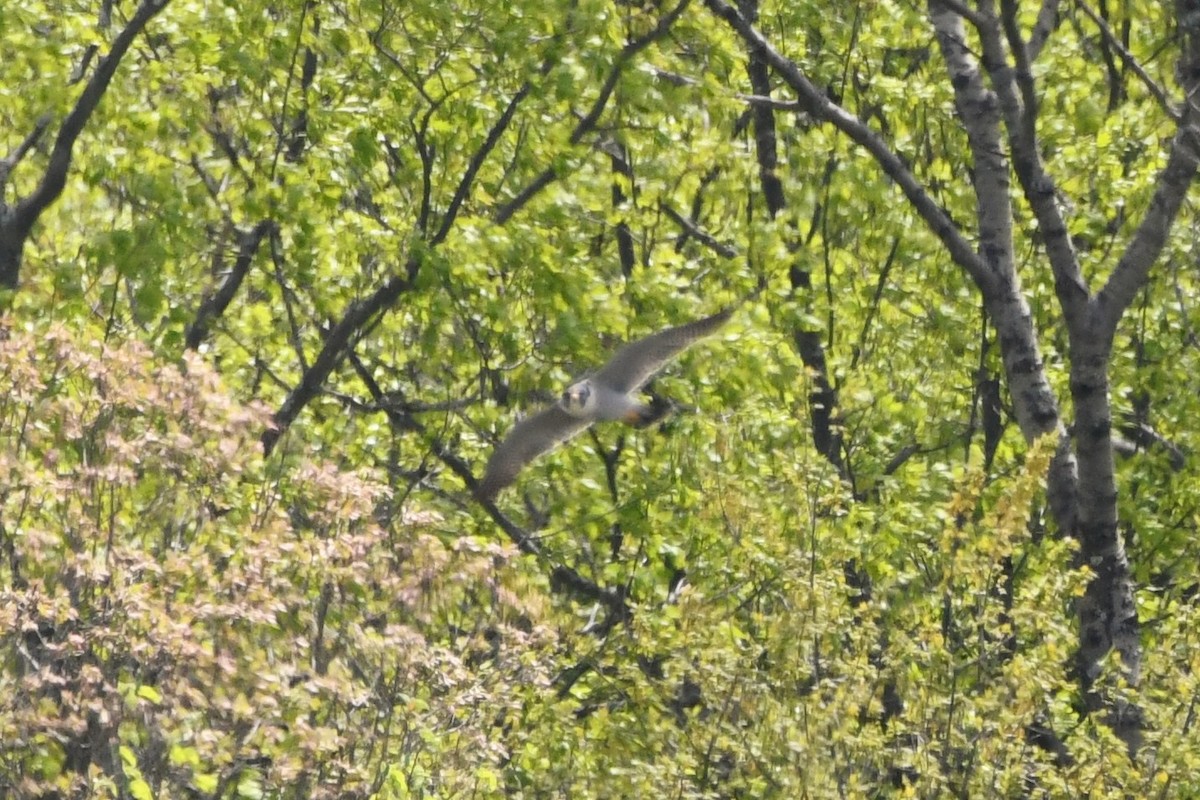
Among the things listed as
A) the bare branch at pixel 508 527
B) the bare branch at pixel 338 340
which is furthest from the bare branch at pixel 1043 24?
the bare branch at pixel 508 527

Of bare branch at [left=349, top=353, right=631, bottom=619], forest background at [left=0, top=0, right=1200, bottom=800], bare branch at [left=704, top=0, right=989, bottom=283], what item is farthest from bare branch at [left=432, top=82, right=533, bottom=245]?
bare branch at [left=704, top=0, right=989, bottom=283]

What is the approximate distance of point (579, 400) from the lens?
1170cm

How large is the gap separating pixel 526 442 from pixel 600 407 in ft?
1.91

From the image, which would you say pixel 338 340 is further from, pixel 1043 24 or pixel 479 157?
pixel 1043 24

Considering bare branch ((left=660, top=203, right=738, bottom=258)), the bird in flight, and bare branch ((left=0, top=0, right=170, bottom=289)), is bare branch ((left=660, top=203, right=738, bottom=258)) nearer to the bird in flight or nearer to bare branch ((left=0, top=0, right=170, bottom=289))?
the bird in flight

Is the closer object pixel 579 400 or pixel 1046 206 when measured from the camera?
pixel 1046 206

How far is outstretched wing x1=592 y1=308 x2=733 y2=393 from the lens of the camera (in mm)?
11922

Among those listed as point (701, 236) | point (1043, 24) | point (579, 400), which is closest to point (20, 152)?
point (579, 400)

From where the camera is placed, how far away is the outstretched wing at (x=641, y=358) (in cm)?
1192

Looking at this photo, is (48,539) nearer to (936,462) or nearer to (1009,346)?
(1009,346)

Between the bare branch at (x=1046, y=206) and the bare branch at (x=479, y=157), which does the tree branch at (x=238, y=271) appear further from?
the bare branch at (x=1046, y=206)

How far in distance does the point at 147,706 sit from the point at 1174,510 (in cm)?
905

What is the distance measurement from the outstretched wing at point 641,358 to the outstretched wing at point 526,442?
11.7 inches

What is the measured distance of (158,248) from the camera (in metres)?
11.8
